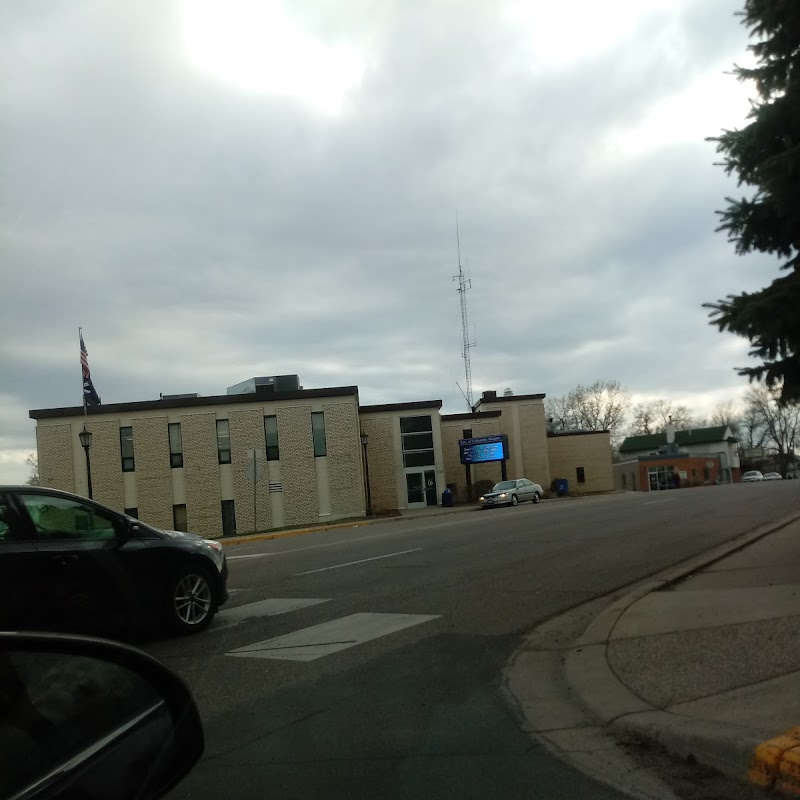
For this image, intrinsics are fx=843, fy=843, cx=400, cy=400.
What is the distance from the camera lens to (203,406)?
4372 centimetres

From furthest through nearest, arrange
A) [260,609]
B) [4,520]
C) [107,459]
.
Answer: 1. [107,459]
2. [260,609]
3. [4,520]

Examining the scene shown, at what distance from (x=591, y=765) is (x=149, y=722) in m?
2.98

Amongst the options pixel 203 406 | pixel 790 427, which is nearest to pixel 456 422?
pixel 203 406

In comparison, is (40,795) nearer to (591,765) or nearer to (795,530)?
(591,765)

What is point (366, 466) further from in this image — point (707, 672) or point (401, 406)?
point (707, 672)

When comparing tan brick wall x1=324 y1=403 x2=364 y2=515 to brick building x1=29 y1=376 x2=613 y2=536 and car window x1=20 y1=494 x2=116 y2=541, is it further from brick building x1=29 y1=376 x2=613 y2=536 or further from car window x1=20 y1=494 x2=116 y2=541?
car window x1=20 y1=494 x2=116 y2=541

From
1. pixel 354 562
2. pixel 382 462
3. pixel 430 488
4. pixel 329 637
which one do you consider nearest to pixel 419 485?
pixel 430 488

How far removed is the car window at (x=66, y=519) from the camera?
7613mm

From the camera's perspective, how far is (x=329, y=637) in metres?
8.34

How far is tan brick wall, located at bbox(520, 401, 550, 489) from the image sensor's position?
57938mm

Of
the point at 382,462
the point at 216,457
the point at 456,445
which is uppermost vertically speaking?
the point at 216,457

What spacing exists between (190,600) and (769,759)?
601 cm

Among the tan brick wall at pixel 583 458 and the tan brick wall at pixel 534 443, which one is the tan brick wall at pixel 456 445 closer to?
the tan brick wall at pixel 534 443

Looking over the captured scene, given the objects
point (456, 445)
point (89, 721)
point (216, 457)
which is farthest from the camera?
point (456, 445)
